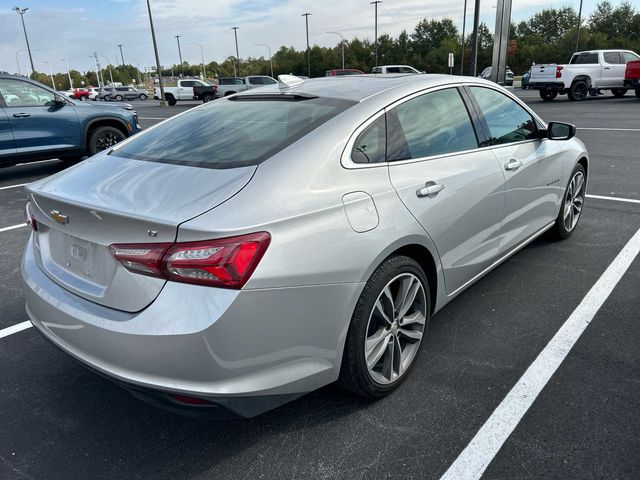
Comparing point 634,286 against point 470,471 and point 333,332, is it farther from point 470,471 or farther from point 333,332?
point 333,332

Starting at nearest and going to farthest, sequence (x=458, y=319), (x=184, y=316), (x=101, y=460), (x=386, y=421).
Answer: (x=184, y=316), (x=101, y=460), (x=386, y=421), (x=458, y=319)

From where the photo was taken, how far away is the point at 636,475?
2.11 meters

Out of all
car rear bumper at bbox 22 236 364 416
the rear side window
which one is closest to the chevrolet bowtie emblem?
car rear bumper at bbox 22 236 364 416

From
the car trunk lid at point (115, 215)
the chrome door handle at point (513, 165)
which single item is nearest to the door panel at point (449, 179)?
the chrome door handle at point (513, 165)

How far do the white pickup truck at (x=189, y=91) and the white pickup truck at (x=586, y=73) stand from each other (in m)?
23.7

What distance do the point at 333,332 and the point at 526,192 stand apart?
223 centimetres

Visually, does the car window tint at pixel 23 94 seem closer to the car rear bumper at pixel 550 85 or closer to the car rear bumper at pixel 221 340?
the car rear bumper at pixel 221 340

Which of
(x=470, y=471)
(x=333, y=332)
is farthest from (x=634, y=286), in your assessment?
(x=333, y=332)

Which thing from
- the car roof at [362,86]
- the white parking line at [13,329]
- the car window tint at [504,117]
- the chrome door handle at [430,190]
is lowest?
the white parking line at [13,329]

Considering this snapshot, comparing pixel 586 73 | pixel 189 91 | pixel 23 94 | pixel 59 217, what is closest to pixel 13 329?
pixel 59 217

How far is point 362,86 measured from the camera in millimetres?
3021

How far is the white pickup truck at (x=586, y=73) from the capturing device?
72.1ft

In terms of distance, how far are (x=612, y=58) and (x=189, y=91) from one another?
27.9m

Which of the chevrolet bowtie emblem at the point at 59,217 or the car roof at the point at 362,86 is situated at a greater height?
the car roof at the point at 362,86
